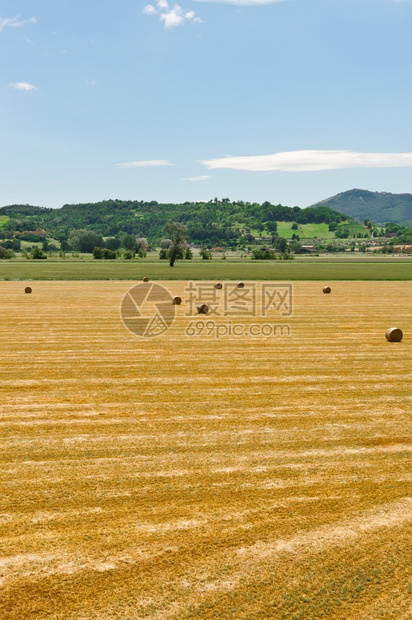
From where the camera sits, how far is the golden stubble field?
5.75 meters

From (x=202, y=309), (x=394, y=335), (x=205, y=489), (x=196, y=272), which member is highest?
(x=196, y=272)

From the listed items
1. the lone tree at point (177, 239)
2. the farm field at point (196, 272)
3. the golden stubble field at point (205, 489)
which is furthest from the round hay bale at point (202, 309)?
the lone tree at point (177, 239)

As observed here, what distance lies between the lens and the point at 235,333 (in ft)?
74.0

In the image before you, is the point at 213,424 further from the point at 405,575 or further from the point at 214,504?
the point at 405,575

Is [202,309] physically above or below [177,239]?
below

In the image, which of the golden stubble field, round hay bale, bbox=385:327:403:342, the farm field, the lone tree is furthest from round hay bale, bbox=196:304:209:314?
the lone tree

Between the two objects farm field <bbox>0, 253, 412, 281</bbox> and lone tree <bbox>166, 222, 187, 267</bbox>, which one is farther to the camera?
lone tree <bbox>166, 222, 187, 267</bbox>

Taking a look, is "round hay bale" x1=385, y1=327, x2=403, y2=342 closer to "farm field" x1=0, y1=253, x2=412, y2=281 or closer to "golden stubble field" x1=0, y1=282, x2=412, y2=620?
"golden stubble field" x1=0, y1=282, x2=412, y2=620

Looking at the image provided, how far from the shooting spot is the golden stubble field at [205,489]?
18.9 feet

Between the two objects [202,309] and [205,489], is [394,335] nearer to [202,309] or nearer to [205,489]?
[202,309]

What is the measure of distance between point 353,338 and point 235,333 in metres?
4.88

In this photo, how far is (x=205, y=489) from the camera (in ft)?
26.2

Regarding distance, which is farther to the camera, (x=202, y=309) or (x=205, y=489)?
(x=202, y=309)

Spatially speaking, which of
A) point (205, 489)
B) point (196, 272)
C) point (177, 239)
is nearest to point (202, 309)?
point (205, 489)
